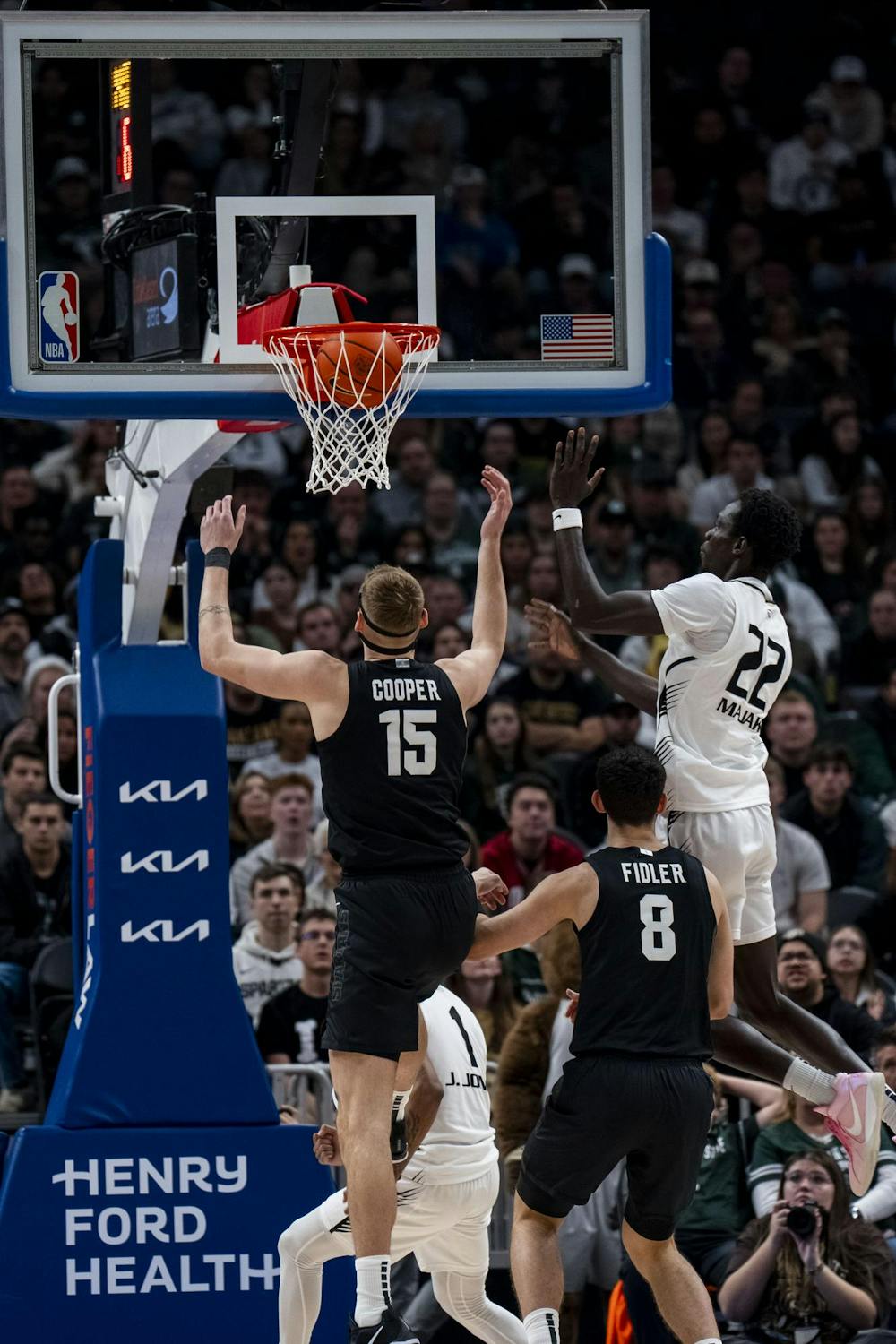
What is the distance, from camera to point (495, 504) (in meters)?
8.40

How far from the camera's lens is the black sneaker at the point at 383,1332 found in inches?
290

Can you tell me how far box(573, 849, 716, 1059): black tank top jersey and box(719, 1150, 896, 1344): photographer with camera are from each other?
228 centimetres

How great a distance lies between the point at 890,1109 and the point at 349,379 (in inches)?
130

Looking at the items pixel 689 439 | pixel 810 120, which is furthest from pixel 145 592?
pixel 810 120

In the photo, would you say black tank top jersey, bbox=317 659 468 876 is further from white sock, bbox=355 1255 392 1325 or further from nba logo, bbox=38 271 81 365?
nba logo, bbox=38 271 81 365

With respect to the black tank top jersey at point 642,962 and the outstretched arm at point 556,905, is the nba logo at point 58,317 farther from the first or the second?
the black tank top jersey at point 642,962

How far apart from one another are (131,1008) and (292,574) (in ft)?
20.9

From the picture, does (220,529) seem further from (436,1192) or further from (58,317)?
(436,1192)

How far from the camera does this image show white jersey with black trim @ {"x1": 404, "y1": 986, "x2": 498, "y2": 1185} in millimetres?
8195

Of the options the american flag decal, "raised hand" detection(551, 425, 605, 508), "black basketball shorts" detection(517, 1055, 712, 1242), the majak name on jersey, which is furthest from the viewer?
the american flag decal

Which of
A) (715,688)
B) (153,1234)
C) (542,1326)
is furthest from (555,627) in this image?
(153,1234)

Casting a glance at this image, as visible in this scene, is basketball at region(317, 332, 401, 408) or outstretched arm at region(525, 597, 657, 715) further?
outstretched arm at region(525, 597, 657, 715)

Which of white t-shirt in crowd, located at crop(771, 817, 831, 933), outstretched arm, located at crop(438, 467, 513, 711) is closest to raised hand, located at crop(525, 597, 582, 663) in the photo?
outstretched arm, located at crop(438, 467, 513, 711)

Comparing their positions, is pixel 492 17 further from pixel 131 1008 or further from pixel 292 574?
pixel 292 574
